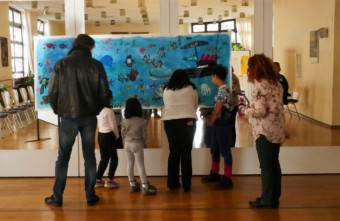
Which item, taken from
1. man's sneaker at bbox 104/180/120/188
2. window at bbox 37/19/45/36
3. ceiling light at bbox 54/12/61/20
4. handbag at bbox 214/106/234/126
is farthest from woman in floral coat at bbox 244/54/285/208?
window at bbox 37/19/45/36

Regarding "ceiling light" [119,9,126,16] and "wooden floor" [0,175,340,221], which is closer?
"wooden floor" [0,175,340,221]

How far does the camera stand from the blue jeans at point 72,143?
13.9 feet

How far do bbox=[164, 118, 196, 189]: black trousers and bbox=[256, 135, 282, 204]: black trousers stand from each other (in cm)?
86

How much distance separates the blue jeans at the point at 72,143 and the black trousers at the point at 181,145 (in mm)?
843

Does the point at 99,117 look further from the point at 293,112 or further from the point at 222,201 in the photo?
the point at 293,112

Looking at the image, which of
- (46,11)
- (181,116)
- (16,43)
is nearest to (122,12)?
(46,11)

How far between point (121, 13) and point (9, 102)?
1875 millimetres

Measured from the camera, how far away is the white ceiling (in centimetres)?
546

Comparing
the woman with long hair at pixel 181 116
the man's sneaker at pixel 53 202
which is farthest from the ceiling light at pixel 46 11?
the man's sneaker at pixel 53 202

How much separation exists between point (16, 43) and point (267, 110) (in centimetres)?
337

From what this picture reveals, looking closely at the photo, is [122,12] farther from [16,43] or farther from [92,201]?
[92,201]

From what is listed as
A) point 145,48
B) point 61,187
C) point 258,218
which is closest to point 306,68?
point 145,48

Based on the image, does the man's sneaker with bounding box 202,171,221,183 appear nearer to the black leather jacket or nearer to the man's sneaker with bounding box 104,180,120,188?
the man's sneaker with bounding box 104,180,120,188

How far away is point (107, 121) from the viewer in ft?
15.7
